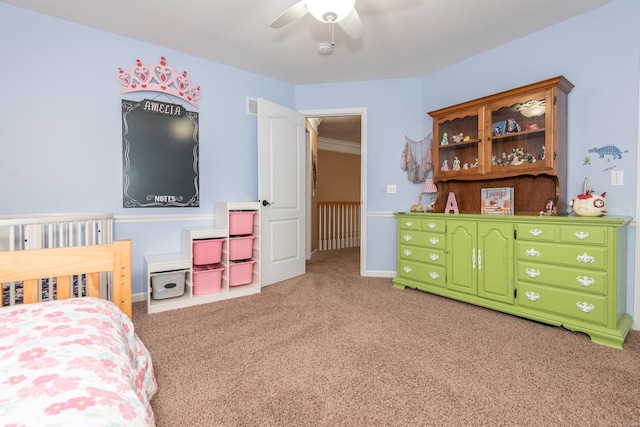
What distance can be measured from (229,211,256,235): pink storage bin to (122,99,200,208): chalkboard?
17.1 inches

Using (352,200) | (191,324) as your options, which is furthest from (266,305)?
(352,200)

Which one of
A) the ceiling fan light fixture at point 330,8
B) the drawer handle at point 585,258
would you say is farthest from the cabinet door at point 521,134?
the ceiling fan light fixture at point 330,8

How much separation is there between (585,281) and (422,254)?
1224 millimetres

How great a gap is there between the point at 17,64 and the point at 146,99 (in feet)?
2.77

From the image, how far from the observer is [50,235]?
179cm

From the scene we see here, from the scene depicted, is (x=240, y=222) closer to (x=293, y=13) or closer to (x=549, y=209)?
(x=293, y=13)

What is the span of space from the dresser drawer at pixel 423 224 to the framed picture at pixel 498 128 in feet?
2.84

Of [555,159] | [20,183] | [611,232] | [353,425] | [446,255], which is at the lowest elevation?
[353,425]

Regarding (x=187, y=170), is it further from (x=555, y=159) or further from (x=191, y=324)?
(x=555, y=159)

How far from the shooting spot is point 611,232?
1898 millimetres

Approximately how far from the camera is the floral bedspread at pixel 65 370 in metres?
0.56

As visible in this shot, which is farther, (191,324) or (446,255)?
(446,255)

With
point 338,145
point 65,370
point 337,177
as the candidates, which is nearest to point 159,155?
point 65,370

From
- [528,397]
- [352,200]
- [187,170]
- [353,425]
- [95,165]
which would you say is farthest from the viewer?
[352,200]
